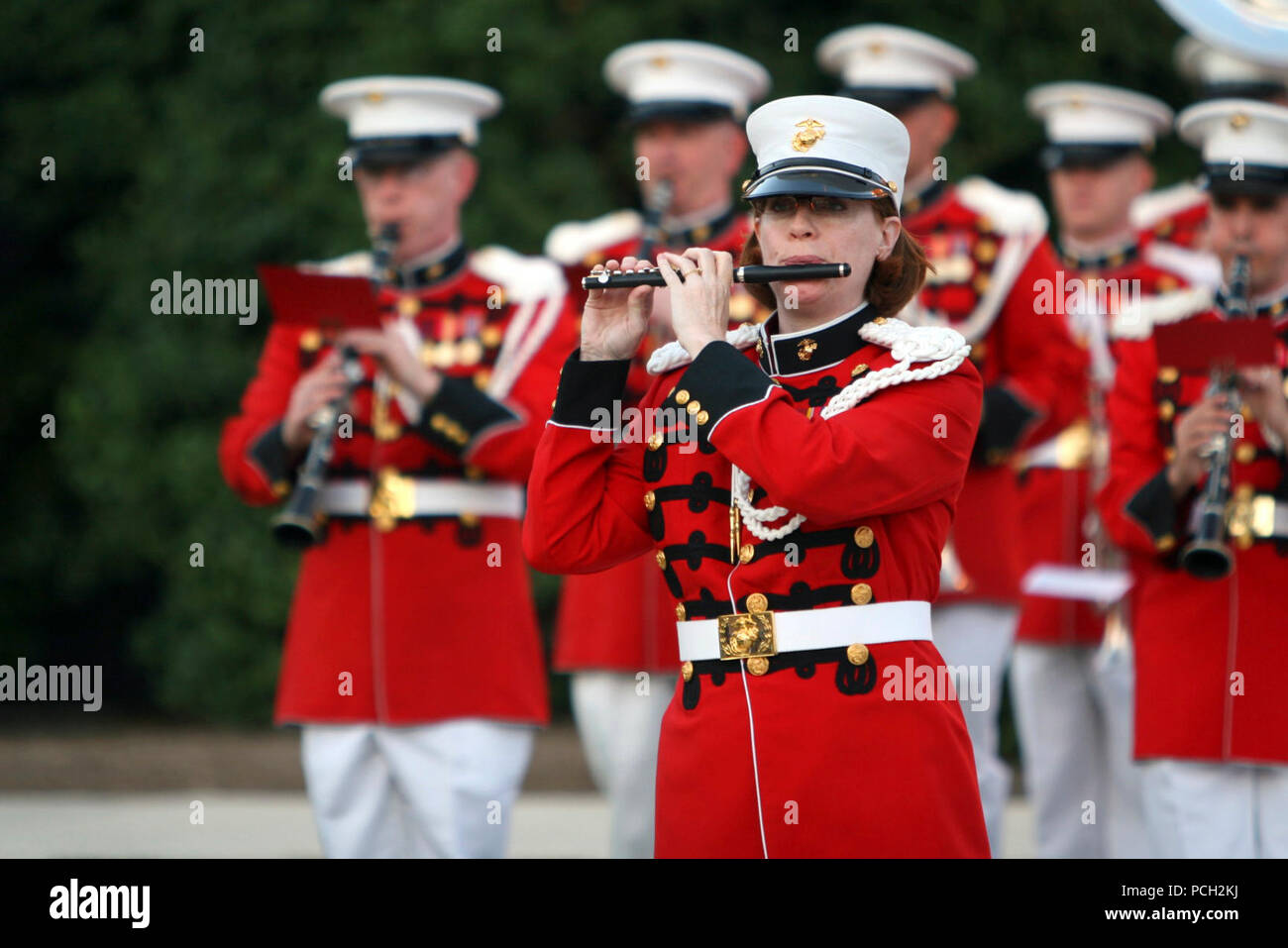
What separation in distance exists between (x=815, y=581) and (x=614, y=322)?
0.64 m

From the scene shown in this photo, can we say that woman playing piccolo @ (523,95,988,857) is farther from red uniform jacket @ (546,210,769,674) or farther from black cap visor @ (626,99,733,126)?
black cap visor @ (626,99,733,126)

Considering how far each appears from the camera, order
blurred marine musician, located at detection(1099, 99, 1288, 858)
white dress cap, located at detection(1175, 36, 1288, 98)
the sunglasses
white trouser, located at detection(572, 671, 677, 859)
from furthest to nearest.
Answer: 1. white dress cap, located at detection(1175, 36, 1288, 98)
2. white trouser, located at detection(572, 671, 677, 859)
3. blurred marine musician, located at detection(1099, 99, 1288, 858)
4. the sunglasses

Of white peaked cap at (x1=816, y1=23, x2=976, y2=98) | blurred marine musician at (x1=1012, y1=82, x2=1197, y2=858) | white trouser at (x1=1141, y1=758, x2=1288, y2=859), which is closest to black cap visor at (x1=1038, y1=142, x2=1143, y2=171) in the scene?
blurred marine musician at (x1=1012, y1=82, x2=1197, y2=858)

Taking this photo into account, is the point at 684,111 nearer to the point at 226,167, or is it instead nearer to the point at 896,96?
the point at 896,96

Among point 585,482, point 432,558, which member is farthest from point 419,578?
point 585,482

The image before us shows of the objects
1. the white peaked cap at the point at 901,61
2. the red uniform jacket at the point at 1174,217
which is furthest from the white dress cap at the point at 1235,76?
the white peaked cap at the point at 901,61

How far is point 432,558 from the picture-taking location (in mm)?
5688

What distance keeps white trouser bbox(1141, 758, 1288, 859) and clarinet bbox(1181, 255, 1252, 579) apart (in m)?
0.55

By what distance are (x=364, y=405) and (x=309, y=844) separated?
2635mm

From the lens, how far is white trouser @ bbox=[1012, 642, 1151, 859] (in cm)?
691

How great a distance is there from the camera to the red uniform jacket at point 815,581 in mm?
3604

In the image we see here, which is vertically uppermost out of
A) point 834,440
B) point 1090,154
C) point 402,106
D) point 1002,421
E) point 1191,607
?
point 1090,154

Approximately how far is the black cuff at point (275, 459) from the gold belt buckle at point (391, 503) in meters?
0.23

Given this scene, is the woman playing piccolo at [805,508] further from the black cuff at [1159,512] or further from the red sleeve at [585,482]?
the black cuff at [1159,512]
